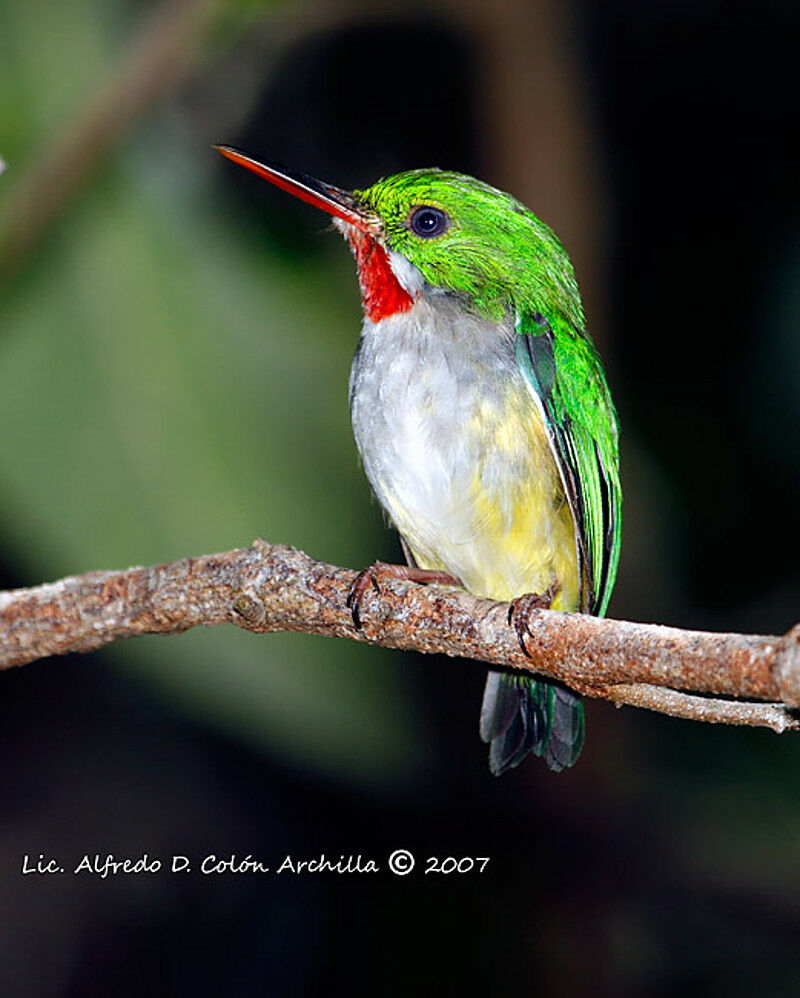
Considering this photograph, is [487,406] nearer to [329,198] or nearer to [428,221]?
[428,221]

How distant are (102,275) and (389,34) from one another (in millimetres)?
2350

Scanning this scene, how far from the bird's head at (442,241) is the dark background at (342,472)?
61 cm

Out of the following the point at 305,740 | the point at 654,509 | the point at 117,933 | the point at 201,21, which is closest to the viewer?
the point at 305,740

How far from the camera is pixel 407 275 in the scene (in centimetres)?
310

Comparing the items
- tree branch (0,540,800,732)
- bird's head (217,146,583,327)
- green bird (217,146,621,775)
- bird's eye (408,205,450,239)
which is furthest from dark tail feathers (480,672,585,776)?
bird's eye (408,205,450,239)

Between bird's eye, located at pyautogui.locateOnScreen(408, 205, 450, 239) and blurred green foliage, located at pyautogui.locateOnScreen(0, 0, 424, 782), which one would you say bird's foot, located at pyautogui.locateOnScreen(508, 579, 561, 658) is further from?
bird's eye, located at pyautogui.locateOnScreen(408, 205, 450, 239)

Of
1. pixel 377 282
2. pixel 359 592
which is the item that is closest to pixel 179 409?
pixel 377 282

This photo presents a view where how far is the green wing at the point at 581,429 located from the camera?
3.02 meters

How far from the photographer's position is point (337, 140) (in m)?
5.23

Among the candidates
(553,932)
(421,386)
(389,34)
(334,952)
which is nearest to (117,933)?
(334,952)

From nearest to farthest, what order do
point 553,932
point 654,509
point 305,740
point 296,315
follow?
point 305,740 < point 296,315 < point 553,932 < point 654,509

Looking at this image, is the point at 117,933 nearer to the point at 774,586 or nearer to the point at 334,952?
the point at 334,952

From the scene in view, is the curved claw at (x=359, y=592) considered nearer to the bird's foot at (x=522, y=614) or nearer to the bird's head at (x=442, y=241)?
the bird's foot at (x=522, y=614)

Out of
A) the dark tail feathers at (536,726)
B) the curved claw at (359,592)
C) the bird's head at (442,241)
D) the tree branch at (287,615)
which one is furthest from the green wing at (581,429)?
the curved claw at (359,592)
